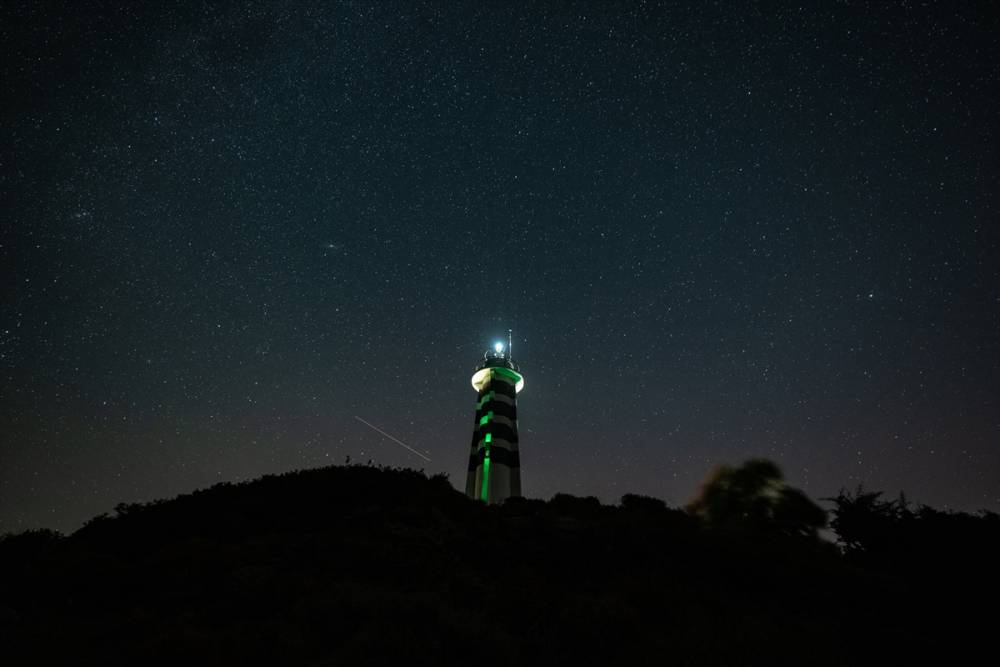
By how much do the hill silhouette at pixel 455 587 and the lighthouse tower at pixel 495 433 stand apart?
13079 mm

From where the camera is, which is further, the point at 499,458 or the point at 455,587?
the point at 499,458

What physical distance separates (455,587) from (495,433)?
72.7ft

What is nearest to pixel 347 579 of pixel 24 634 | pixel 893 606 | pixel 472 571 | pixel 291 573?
pixel 291 573

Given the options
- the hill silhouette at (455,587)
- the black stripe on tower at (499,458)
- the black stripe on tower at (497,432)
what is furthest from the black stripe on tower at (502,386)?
the hill silhouette at (455,587)

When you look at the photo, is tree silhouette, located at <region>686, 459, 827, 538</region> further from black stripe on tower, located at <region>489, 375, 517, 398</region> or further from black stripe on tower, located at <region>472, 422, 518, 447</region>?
black stripe on tower, located at <region>489, 375, 517, 398</region>

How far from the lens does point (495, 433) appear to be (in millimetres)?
31891

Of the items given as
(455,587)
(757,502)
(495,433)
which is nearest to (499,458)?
(495,433)

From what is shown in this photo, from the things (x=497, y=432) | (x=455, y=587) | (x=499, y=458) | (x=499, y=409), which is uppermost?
(x=499, y=409)

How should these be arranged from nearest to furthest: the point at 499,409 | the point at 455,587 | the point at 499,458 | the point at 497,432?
the point at 455,587
the point at 499,458
the point at 497,432
the point at 499,409

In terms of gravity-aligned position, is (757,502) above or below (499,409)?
below

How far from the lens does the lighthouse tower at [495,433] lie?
30016 mm

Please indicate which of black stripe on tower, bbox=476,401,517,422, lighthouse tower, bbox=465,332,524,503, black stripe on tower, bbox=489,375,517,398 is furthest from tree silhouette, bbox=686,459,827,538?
black stripe on tower, bbox=489,375,517,398

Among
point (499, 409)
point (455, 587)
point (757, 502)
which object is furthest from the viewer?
point (499, 409)

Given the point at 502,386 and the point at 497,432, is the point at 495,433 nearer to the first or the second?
the point at 497,432
